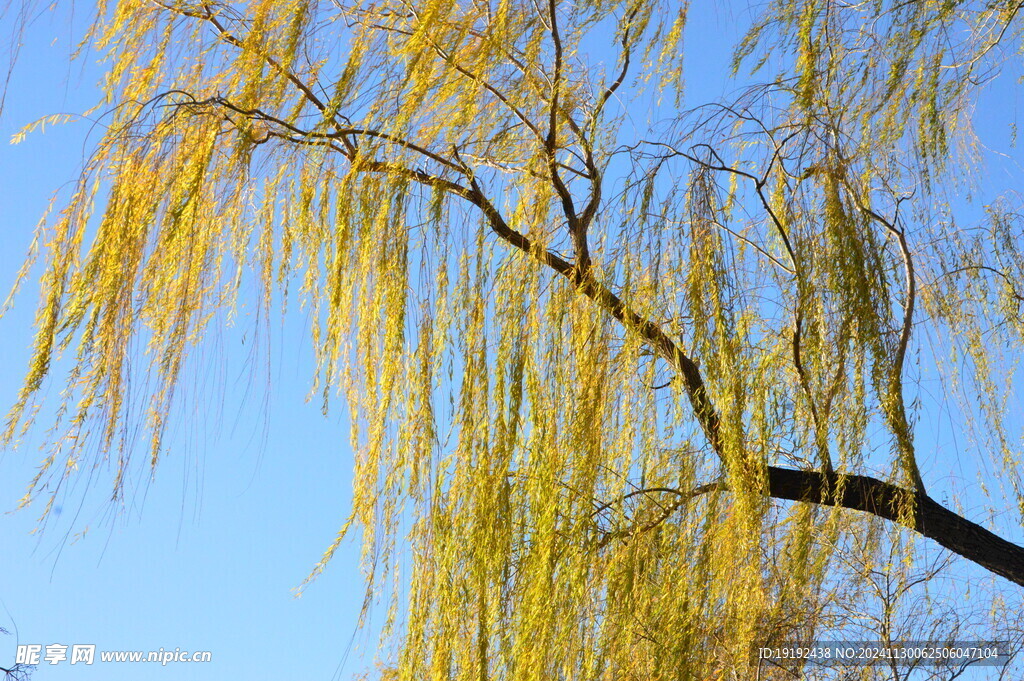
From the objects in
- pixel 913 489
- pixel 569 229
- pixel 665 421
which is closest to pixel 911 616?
pixel 913 489

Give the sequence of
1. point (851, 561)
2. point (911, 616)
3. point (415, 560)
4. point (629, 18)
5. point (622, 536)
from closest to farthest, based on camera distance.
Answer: point (415, 560), point (622, 536), point (629, 18), point (851, 561), point (911, 616)

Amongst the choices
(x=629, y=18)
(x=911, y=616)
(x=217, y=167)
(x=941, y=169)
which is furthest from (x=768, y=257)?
(x=911, y=616)

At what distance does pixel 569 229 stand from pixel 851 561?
1.89 metres

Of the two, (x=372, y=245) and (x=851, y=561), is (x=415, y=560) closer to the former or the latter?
(x=372, y=245)

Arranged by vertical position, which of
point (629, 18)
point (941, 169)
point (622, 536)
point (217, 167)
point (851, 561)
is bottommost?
point (622, 536)

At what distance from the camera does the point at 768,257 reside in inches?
107

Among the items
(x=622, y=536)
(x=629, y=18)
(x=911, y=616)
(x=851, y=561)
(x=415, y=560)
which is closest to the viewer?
(x=415, y=560)

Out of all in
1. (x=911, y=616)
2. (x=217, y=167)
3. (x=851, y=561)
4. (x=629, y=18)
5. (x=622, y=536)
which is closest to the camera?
(x=217, y=167)

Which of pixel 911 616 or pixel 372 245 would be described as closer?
Answer: pixel 372 245

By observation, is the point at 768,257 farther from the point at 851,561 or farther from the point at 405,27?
the point at 851,561

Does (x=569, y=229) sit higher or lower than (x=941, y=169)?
lower

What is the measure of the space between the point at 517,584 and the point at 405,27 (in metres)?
1.46

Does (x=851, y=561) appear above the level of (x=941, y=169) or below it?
below

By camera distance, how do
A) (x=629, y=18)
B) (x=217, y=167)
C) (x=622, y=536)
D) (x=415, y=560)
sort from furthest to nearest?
(x=629, y=18) → (x=622, y=536) → (x=217, y=167) → (x=415, y=560)
